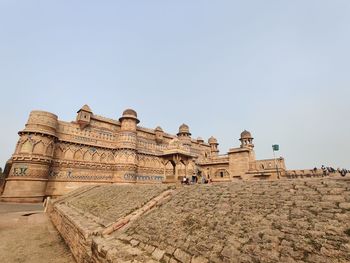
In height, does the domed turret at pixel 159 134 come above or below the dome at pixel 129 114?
below

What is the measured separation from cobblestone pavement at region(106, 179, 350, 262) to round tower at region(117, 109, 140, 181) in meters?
24.7

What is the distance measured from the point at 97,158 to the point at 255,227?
2998 cm

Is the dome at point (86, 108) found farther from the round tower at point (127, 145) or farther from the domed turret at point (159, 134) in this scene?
the domed turret at point (159, 134)

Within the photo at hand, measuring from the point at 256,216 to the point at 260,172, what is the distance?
74.5ft

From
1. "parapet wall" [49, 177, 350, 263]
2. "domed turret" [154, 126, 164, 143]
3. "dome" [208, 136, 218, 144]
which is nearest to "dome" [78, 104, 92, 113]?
"domed turret" [154, 126, 164, 143]

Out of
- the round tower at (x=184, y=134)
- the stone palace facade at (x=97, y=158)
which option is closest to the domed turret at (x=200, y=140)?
the round tower at (x=184, y=134)

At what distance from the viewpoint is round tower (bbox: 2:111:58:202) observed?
72.6 feet

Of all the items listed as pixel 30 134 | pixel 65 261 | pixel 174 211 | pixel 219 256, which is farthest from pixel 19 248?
pixel 30 134

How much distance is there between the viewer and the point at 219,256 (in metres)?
4.30

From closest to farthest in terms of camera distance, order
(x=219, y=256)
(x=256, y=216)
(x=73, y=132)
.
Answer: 1. (x=219, y=256)
2. (x=256, y=216)
3. (x=73, y=132)

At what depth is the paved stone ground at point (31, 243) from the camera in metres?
7.94

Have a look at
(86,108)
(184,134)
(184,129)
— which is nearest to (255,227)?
(86,108)

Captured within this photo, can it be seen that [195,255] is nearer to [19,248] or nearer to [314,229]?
[314,229]

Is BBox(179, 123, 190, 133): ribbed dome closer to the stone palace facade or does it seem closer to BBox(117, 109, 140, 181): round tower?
the stone palace facade
